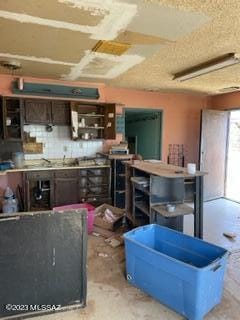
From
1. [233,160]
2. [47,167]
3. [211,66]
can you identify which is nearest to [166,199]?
[211,66]

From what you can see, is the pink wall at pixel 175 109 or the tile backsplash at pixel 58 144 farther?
the pink wall at pixel 175 109

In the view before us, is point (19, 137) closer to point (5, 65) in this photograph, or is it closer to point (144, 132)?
point (5, 65)

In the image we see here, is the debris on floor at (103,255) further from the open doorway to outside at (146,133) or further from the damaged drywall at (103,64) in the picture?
the open doorway to outside at (146,133)

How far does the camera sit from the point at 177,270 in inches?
76.2

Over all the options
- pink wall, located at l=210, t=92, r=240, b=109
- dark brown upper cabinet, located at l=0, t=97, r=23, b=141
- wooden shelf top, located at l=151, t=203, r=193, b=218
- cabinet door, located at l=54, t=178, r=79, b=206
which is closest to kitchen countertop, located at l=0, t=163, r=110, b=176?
cabinet door, located at l=54, t=178, r=79, b=206

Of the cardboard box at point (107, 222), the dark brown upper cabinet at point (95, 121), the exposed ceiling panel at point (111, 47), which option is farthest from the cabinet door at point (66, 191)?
the exposed ceiling panel at point (111, 47)

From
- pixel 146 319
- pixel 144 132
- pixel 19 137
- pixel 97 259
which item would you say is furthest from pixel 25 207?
pixel 144 132

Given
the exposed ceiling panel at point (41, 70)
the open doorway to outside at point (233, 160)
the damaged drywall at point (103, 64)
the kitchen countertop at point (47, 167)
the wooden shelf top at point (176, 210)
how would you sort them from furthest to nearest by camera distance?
the open doorway to outside at point (233, 160) → the kitchen countertop at point (47, 167) → the exposed ceiling panel at point (41, 70) → the damaged drywall at point (103, 64) → the wooden shelf top at point (176, 210)

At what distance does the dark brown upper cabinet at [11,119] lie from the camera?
411cm

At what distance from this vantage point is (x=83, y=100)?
469 centimetres

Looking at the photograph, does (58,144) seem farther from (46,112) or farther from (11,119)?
(11,119)

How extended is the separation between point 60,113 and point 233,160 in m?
5.98

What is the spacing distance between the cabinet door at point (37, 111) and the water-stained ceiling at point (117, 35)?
0.55 metres

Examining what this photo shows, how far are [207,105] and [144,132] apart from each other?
168 centimetres
